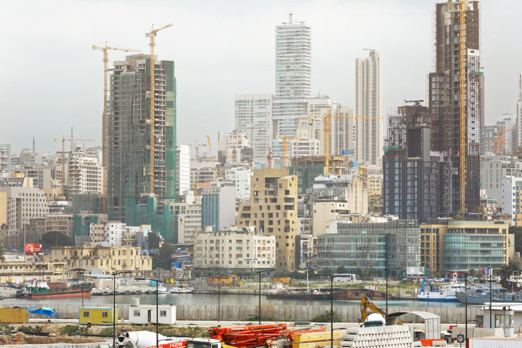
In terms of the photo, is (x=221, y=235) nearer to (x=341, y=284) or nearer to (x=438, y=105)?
(x=341, y=284)

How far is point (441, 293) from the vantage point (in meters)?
130

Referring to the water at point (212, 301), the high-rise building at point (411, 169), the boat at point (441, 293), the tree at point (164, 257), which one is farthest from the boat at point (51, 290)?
the high-rise building at point (411, 169)

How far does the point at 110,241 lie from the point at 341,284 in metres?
56.2

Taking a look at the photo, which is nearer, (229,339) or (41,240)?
(229,339)

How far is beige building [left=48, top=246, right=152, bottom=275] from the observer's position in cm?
16425

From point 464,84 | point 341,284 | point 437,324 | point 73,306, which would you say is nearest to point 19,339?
point 437,324

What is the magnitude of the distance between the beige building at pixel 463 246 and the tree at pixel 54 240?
57.7m

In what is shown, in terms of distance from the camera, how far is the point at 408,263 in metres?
153

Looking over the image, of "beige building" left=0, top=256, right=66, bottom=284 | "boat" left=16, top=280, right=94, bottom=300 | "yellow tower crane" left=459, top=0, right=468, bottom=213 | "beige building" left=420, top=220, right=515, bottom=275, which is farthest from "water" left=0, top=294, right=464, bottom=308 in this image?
"yellow tower crane" left=459, top=0, right=468, bottom=213

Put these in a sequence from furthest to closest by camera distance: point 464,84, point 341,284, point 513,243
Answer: point 464,84
point 513,243
point 341,284

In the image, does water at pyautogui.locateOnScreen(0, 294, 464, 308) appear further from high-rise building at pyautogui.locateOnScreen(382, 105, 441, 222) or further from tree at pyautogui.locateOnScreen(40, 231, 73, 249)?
tree at pyautogui.locateOnScreen(40, 231, 73, 249)

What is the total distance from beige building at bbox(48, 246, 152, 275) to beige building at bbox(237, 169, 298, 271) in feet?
47.5

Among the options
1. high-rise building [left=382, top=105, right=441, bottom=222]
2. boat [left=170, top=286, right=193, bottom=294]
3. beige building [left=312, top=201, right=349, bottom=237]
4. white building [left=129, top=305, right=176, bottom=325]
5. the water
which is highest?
high-rise building [left=382, top=105, right=441, bottom=222]

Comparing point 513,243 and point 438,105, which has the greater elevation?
point 438,105
